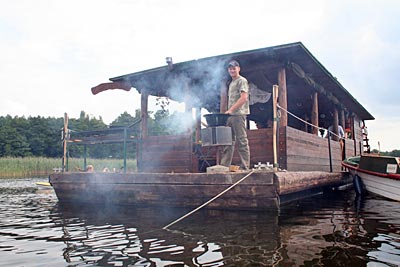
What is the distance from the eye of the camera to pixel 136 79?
380 inches

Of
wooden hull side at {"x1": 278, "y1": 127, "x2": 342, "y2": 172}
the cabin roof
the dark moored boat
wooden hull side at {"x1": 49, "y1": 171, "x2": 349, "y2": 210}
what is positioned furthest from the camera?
the cabin roof

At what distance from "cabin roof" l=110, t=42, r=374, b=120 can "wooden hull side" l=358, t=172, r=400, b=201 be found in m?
3.16

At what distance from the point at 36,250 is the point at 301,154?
6.36 m

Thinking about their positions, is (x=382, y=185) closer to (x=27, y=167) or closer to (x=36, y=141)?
(x=27, y=167)

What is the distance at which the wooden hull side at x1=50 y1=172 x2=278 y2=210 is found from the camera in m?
5.41

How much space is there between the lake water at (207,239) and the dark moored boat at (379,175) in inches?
64.9

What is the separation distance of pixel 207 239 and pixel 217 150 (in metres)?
4.68

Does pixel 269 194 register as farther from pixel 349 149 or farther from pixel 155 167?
pixel 349 149

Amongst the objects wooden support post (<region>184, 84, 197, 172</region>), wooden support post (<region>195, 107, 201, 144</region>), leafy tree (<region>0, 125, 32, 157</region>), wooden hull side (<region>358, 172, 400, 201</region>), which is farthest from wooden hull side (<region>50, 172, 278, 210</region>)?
leafy tree (<region>0, 125, 32, 157</region>)

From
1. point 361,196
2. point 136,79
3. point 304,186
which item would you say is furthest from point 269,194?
point 136,79

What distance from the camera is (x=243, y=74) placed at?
9227 mm

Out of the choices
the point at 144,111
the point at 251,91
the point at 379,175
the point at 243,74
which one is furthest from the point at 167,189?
the point at 379,175

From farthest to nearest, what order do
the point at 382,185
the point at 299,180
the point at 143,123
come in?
the point at 143,123 < the point at 382,185 < the point at 299,180

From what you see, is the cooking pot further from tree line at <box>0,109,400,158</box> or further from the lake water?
tree line at <box>0,109,400,158</box>
